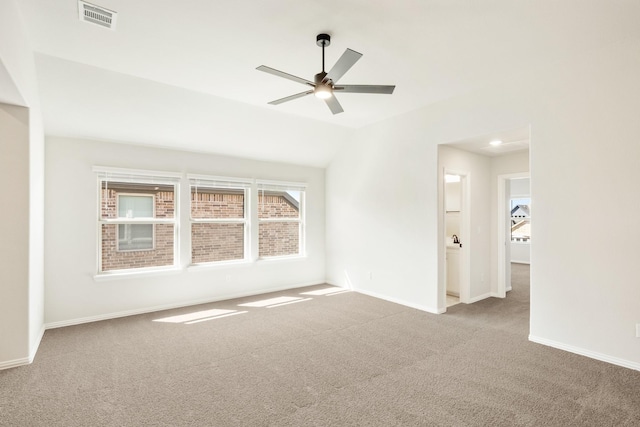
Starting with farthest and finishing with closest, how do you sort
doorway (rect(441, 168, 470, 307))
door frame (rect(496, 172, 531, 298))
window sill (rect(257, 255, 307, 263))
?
window sill (rect(257, 255, 307, 263))
door frame (rect(496, 172, 531, 298))
doorway (rect(441, 168, 470, 307))

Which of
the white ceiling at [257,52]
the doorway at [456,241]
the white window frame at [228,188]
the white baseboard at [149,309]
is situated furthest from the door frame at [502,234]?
the white window frame at [228,188]

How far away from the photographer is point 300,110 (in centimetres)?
484

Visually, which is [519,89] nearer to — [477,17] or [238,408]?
[477,17]

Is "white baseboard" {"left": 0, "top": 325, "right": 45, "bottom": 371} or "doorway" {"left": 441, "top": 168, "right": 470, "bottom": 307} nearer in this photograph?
"white baseboard" {"left": 0, "top": 325, "right": 45, "bottom": 371}

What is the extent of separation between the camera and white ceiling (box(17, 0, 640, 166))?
2.51 m

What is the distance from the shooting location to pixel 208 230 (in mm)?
5453

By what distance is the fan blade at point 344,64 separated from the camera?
2.36m

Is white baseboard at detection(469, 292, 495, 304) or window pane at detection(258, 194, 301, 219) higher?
window pane at detection(258, 194, 301, 219)

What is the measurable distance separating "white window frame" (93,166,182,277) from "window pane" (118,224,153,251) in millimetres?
93

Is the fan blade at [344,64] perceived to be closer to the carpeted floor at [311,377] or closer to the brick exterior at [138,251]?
the carpeted floor at [311,377]

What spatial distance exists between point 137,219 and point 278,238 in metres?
2.42

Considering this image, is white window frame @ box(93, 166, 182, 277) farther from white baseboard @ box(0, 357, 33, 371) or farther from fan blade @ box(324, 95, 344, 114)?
fan blade @ box(324, 95, 344, 114)

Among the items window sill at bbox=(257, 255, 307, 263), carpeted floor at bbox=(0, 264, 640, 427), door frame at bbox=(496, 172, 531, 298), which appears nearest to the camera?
carpeted floor at bbox=(0, 264, 640, 427)

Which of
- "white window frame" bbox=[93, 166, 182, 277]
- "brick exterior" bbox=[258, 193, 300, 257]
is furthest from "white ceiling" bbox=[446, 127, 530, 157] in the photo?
"white window frame" bbox=[93, 166, 182, 277]
